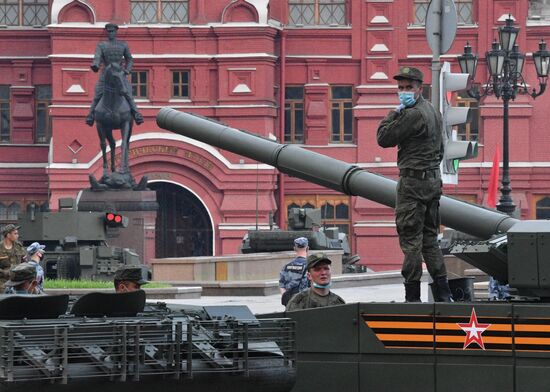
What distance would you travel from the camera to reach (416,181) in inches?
436

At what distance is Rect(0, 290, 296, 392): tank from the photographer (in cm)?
903

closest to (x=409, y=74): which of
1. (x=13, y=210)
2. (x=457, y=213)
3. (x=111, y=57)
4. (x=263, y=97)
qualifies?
(x=457, y=213)

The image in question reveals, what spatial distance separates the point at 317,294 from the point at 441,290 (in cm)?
87

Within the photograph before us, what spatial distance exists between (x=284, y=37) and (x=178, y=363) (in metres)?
38.1

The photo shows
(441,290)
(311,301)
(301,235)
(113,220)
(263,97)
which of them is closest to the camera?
(441,290)

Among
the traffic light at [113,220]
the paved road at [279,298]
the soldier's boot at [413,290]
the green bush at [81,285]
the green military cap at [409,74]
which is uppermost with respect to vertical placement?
the green military cap at [409,74]

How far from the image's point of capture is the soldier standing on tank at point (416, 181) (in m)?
11.0

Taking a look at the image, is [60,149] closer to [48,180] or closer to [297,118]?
[48,180]

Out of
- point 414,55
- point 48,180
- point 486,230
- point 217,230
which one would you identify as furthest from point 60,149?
point 486,230

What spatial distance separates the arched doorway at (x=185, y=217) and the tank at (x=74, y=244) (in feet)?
42.9

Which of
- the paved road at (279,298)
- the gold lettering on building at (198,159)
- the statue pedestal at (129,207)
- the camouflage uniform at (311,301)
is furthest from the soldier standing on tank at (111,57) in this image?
the camouflage uniform at (311,301)

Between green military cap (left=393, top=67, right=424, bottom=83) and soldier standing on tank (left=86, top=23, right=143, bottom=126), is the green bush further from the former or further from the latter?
green military cap (left=393, top=67, right=424, bottom=83)

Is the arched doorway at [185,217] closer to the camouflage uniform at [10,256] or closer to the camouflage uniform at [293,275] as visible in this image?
the camouflage uniform at [10,256]

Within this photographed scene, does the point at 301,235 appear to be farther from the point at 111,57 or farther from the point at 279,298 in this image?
the point at 111,57
